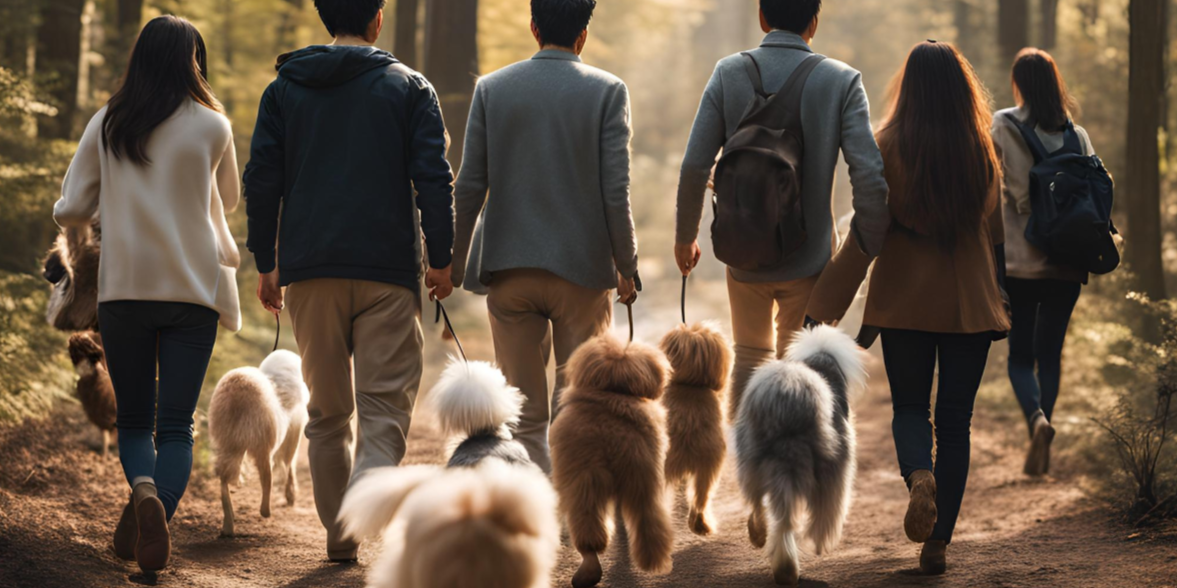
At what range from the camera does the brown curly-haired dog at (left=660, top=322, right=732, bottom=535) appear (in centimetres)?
565

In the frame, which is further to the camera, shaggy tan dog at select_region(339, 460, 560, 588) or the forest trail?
the forest trail

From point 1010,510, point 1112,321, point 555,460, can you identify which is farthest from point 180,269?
point 1112,321

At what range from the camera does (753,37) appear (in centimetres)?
4112

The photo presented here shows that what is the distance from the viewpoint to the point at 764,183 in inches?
220

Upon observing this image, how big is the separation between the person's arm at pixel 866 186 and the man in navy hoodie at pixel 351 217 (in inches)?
81.1

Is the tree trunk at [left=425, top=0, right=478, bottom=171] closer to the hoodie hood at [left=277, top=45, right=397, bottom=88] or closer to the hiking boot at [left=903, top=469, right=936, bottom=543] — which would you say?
the hoodie hood at [left=277, top=45, right=397, bottom=88]

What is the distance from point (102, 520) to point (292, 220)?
7.83 feet

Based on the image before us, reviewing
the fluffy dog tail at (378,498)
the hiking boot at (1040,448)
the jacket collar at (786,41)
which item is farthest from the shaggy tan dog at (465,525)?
the hiking boot at (1040,448)

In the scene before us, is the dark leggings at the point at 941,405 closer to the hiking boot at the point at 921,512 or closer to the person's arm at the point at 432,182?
the hiking boot at the point at 921,512

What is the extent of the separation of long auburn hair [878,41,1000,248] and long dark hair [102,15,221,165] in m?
3.56

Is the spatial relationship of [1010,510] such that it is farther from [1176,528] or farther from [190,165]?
[190,165]

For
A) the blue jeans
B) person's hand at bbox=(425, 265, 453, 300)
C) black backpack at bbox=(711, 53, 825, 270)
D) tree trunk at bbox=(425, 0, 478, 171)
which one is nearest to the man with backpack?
black backpack at bbox=(711, 53, 825, 270)

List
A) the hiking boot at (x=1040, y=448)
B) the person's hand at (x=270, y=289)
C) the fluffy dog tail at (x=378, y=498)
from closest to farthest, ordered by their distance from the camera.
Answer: the fluffy dog tail at (x=378, y=498), the person's hand at (x=270, y=289), the hiking boot at (x=1040, y=448)

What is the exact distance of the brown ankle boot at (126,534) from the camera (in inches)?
206
